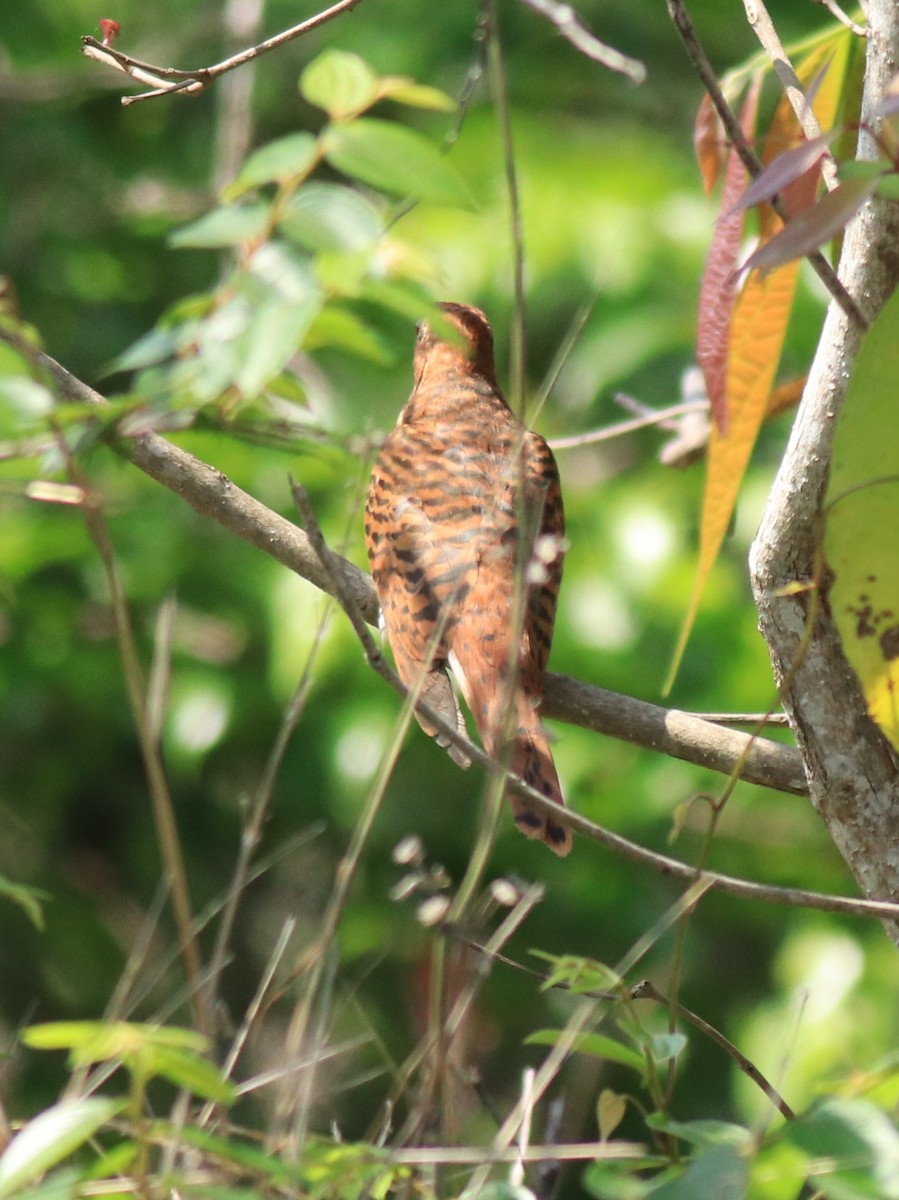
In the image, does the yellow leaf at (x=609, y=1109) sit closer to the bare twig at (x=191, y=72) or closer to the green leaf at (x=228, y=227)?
the green leaf at (x=228, y=227)

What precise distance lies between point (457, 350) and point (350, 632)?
606 millimetres

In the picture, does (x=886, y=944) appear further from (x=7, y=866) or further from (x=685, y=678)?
(x=7, y=866)

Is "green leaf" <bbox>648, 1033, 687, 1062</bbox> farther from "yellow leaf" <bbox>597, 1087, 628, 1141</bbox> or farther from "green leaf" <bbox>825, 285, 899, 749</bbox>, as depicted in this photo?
"green leaf" <bbox>825, 285, 899, 749</bbox>

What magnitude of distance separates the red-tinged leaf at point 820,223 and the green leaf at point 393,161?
10.8 inches

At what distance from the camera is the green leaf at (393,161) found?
89 cm

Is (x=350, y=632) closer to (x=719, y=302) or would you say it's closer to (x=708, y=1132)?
(x=719, y=302)

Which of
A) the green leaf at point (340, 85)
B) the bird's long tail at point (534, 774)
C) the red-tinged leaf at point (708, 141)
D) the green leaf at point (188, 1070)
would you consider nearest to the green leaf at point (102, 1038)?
the green leaf at point (188, 1070)

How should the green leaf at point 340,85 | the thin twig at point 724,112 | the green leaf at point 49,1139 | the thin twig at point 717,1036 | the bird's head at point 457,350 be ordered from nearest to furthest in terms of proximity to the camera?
the green leaf at point 49,1139, the green leaf at point 340,85, the thin twig at point 717,1036, the thin twig at point 724,112, the bird's head at point 457,350

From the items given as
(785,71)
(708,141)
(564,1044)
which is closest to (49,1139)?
(564,1044)

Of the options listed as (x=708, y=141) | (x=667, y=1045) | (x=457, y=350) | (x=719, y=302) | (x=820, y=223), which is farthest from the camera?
(x=457, y=350)

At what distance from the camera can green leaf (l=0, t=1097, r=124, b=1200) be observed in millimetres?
809

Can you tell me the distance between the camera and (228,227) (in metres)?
0.91

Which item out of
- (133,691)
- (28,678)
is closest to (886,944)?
(28,678)

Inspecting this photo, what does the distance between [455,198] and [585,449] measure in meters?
3.19
